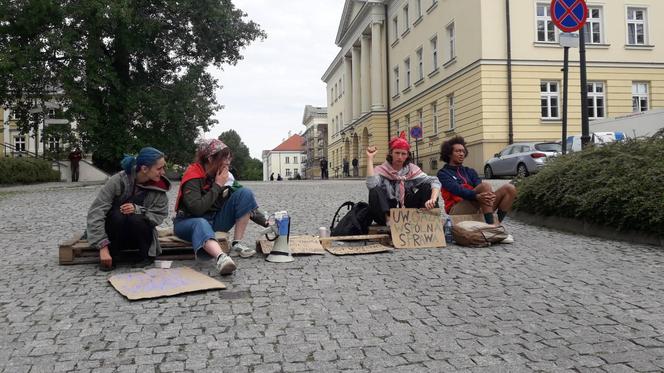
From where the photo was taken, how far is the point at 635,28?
29391 mm

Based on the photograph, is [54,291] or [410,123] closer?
[54,291]

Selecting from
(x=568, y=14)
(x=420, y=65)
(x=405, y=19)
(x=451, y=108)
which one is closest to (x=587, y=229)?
(x=568, y=14)

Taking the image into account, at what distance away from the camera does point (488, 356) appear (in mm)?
3191

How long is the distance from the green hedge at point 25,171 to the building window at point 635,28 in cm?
2972

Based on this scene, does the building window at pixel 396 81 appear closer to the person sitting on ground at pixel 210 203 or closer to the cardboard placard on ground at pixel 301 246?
the cardboard placard on ground at pixel 301 246

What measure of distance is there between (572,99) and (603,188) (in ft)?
75.3

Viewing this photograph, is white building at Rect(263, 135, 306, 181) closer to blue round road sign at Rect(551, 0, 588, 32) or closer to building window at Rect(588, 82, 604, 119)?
building window at Rect(588, 82, 604, 119)

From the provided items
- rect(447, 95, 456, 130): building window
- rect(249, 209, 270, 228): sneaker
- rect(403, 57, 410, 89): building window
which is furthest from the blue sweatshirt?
rect(403, 57, 410, 89): building window

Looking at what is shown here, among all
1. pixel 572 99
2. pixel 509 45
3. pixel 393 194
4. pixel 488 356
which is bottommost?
pixel 488 356

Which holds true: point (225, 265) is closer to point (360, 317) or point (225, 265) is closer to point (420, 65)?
point (360, 317)

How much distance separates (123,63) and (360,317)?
25119mm

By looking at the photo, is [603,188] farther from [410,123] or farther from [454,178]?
[410,123]

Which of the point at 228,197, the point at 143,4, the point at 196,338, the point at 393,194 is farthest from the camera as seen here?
the point at 143,4

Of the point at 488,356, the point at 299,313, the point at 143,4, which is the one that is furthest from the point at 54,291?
the point at 143,4
